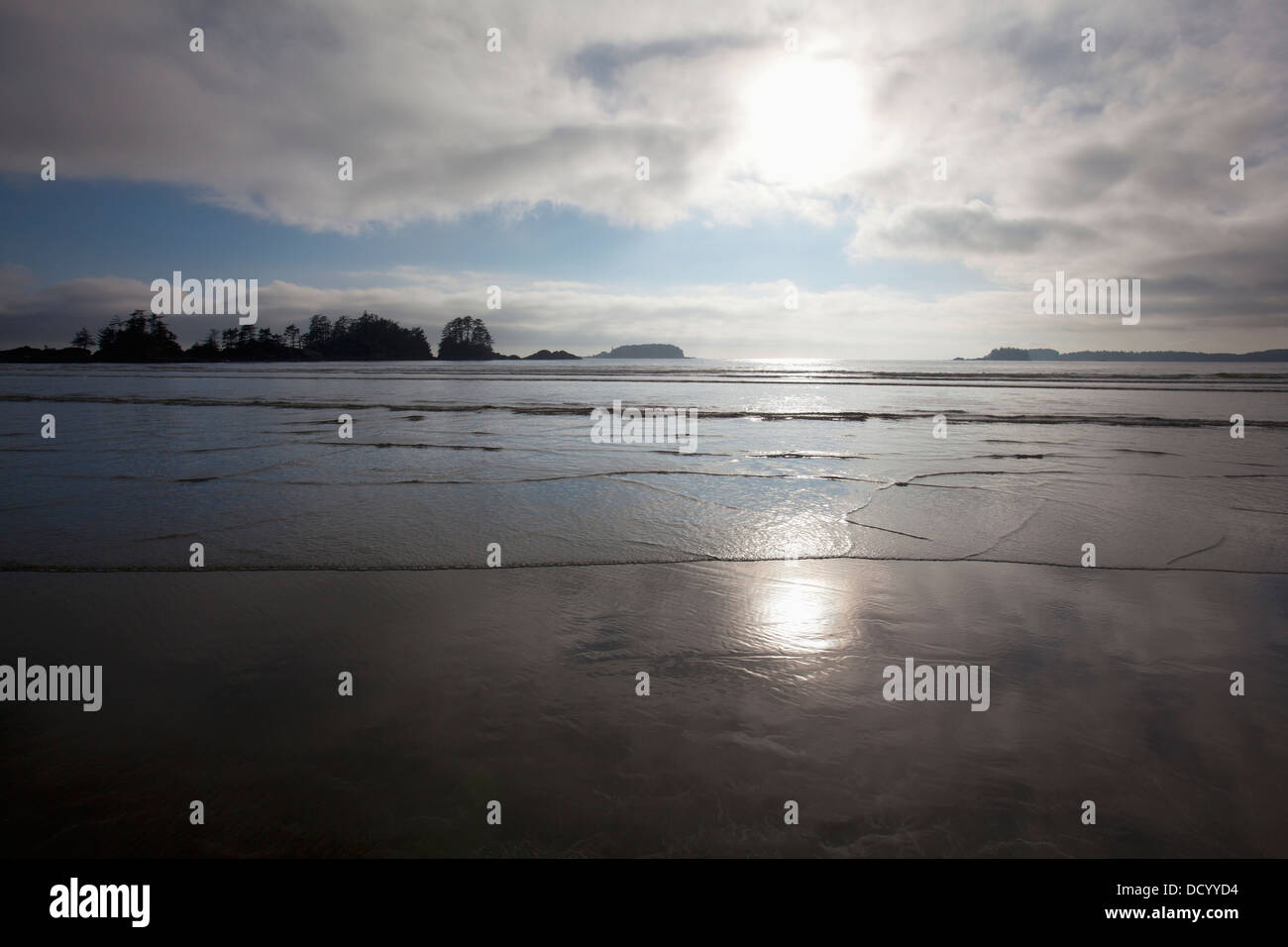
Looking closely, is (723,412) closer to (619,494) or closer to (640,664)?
(619,494)

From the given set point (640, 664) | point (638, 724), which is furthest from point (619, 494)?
point (638, 724)

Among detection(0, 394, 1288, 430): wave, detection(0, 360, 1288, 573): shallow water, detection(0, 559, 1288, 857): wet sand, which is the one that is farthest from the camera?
detection(0, 394, 1288, 430): wave

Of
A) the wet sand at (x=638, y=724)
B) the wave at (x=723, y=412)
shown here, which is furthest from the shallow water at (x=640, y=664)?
the wave at (x=723, y=412)

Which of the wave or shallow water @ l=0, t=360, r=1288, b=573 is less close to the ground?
the wave

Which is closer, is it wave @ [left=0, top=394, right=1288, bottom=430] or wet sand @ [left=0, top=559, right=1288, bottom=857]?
wet sand @ [left=0, top=559, right=1288, bottom=857]

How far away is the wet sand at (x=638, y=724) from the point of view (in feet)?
7.24

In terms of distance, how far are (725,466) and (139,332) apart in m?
135

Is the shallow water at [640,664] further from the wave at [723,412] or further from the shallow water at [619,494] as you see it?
the wave at [723,412]

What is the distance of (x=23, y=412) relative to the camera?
695 inches

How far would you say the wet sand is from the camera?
221 centimetres

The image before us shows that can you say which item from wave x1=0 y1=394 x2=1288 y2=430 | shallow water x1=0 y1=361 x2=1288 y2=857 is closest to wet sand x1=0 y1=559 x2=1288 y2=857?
shallow water x1=0 y1=361 x2=1288 y2=857

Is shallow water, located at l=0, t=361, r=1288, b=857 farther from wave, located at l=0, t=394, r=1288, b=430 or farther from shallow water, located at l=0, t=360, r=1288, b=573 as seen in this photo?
wave, located at l=0, t=394, r=1288, b=430

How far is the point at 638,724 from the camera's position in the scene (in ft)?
9.27
